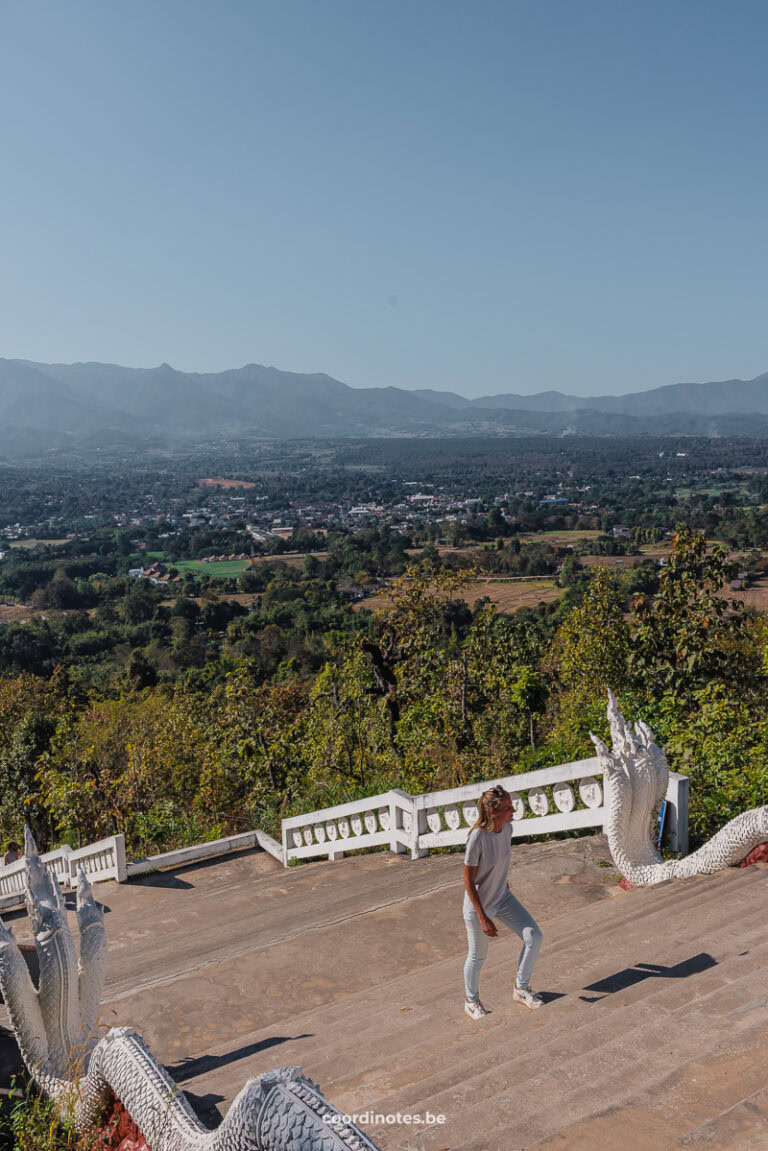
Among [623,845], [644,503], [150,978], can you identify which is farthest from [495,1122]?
[644,503]

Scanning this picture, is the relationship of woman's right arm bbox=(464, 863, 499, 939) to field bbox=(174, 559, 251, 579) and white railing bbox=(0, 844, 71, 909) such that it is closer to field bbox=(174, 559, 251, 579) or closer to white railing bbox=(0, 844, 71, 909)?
white railing bbox=(0, 844, 71, 909)

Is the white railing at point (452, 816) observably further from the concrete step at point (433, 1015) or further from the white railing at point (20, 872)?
the white railing at point (20, 872)

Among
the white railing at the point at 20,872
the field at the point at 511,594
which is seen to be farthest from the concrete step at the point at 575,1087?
the field at the point at 511,594

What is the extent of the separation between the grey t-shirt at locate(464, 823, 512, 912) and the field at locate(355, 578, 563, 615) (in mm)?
48322

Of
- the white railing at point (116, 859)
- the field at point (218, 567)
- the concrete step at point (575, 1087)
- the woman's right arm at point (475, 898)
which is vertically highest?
the woman's right arm at point (475, 898)

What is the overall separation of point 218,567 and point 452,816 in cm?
8659

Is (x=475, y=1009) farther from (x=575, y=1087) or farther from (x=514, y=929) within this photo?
(x=575, y=1087)

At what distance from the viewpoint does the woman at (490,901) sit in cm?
401

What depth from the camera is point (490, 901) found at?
4082 millimetres

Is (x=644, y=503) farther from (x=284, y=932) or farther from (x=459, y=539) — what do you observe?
(x=284, y=932)

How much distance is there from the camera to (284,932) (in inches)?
239

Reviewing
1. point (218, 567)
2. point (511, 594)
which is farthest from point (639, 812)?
point (218, 567)

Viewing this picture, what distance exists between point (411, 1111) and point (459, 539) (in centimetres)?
9471

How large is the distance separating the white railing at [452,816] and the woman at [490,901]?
191 cm
